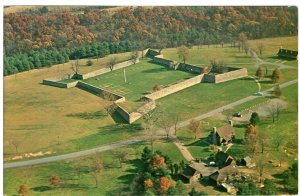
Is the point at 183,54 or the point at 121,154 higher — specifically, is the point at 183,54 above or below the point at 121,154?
above

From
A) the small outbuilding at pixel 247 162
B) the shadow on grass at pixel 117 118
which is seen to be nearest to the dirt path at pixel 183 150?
the small outbuilding at pixel 247 162

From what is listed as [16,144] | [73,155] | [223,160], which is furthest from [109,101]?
[223,160]

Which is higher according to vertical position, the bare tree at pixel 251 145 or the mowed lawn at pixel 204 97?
the mowed lawn at pixel 204 97

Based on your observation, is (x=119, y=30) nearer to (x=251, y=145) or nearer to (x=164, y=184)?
(x=251, y=145)

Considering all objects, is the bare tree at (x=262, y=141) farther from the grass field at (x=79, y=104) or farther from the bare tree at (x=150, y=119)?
the bare tree at (x=150, y=119)

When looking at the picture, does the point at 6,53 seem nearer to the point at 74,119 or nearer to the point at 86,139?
the point at 74,119
